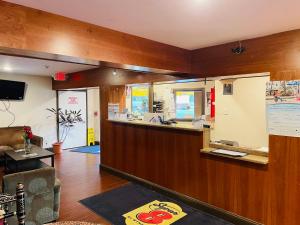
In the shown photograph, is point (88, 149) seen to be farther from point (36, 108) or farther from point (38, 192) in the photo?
point (38, 192)

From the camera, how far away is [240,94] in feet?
14.3

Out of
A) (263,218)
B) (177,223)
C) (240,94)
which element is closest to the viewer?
(263,218)

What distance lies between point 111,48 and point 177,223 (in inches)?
92.3

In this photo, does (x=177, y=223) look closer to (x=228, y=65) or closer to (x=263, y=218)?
(x=263, y=218)

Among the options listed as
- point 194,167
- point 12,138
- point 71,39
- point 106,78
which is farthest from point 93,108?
point 71,39

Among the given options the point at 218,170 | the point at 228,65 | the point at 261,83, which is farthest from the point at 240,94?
the point at 218,170

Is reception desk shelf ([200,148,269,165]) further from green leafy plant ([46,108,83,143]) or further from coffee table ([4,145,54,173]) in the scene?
green leafy plant ([46,108,83,143])

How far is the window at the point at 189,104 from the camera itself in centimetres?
529

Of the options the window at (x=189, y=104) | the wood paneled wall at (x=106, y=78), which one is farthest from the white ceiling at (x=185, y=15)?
the window at (x=189, y=104)

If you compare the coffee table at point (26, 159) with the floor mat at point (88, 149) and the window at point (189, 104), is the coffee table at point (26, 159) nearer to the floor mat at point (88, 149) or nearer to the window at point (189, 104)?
the floor mat at point (88, 149)

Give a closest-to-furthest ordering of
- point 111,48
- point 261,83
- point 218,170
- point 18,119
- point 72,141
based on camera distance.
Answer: point 111,48 → point 218,170 → point 261,83 → point 18,119 → point 72,141

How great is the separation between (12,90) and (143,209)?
5213 mm

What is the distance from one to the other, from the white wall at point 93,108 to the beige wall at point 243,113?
4827 millimetres

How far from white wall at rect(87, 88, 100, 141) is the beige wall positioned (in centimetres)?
483
